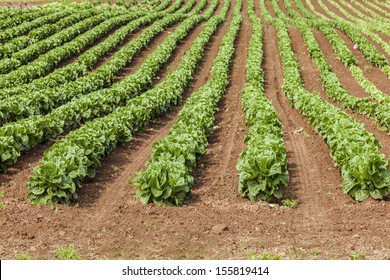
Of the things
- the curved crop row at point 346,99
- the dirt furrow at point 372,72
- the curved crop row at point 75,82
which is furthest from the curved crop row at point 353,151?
the curved crop row at point 75,82

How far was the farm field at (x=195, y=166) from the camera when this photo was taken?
10500mm

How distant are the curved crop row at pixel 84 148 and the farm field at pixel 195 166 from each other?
0.14 feet

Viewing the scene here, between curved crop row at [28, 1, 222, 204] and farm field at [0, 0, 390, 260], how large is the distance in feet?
0.14

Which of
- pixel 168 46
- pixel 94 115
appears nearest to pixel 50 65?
pixel 168 46

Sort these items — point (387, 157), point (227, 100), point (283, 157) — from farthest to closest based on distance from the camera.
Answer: point (227, 100) → point (387, 157) → point (283, 157)

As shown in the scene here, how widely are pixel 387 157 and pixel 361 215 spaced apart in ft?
16.6

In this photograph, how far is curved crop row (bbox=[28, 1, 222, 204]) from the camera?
12188mm

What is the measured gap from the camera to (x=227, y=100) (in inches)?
993

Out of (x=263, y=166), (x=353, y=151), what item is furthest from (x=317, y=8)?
(x=263, y=166)

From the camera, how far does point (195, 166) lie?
14.4 m

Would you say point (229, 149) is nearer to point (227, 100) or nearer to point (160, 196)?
point (160, 196)

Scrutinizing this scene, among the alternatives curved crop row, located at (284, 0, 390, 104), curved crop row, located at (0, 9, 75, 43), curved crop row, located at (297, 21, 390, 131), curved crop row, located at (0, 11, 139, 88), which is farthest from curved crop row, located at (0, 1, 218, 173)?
curved crop row, located at (0, 9, 75, 43)

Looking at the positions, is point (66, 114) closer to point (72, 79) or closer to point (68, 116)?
point (68, 116)

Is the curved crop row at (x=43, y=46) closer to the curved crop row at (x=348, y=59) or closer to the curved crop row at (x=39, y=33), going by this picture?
the curved crop row at (x=39, y=33)
